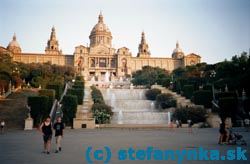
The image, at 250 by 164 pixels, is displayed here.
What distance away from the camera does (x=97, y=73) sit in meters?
121

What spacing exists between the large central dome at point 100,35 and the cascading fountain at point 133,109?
241 feet

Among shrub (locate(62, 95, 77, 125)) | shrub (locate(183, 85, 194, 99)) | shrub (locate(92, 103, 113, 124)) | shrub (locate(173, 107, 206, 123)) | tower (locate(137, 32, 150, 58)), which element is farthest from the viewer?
tower (locate(137, 32, 150, 58))

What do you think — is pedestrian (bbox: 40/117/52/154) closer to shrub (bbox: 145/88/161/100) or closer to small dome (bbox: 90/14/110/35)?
shrub (bbox: 145/88/161/100)

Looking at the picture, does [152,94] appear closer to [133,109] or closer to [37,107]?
[133,109]

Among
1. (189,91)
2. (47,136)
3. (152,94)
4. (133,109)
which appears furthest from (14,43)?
(47,136)

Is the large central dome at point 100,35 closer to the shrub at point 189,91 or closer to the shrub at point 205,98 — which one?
the shrub at point 189,91

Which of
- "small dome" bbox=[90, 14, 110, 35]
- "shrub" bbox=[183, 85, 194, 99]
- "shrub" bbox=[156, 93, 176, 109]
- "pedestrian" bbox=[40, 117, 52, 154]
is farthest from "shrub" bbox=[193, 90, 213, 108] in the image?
"small dome" bbox=[90, 14, 110, 35]

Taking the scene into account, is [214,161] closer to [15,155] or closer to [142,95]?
[15,155]

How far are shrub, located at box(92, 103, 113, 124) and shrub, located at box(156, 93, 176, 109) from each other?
10.6m

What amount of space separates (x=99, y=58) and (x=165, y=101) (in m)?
81.4

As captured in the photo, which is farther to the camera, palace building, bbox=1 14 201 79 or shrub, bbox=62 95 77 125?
palace building, bbox=1 14 201 79

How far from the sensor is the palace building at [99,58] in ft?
402

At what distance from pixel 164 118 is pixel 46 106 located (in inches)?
556

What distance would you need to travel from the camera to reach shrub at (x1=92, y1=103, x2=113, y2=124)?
35344 mm
